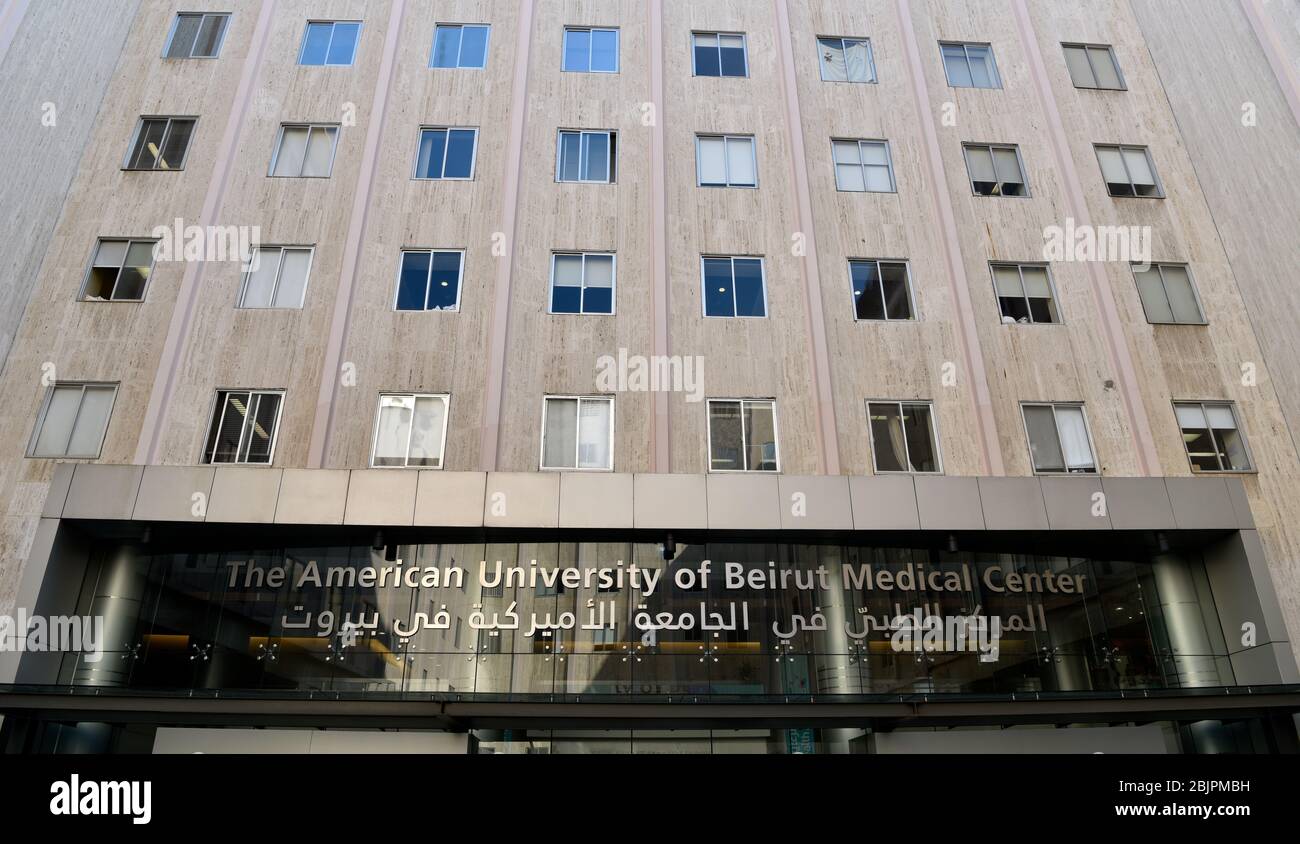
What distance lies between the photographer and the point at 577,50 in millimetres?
21812

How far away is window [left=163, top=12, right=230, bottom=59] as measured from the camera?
835 inches

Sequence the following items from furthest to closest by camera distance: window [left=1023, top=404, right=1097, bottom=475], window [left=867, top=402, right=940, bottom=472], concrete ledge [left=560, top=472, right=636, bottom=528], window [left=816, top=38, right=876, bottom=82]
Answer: window [left=816, top=38, right=876, bottom=82] → window [left=1023, top=404, right=1097, bottom=475] → window [left=867, top=402, right=940, bottom=472] → concrete ledge [left=560, top=472, right=636, bottom=528]

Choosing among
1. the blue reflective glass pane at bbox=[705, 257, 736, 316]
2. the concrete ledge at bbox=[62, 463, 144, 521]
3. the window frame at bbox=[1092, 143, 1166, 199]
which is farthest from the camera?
the window frame at bbox=[1092, 143, 1166, 199]

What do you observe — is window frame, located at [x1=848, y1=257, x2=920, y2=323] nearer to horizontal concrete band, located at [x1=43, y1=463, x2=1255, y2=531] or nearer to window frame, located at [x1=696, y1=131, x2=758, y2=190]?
window frame, located at [x1=696, y1=131, x2=758, y2=190]

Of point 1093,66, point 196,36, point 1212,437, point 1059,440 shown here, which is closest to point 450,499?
point 1059,440

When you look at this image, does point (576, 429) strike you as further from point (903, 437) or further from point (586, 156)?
point (586, 156)

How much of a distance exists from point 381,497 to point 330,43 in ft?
43.9

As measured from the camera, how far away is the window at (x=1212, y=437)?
17344mm

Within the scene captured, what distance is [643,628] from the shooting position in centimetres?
1580

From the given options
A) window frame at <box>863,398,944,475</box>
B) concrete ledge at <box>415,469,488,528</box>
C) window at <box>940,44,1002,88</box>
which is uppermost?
window at <box>940,44,1002,88</box>

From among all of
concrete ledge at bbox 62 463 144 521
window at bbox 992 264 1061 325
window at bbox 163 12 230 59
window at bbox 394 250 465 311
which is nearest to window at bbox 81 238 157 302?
concrete ledge at bbox 62 463 144 521

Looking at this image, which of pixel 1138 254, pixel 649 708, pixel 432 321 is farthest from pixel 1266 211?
pixel 432 321
